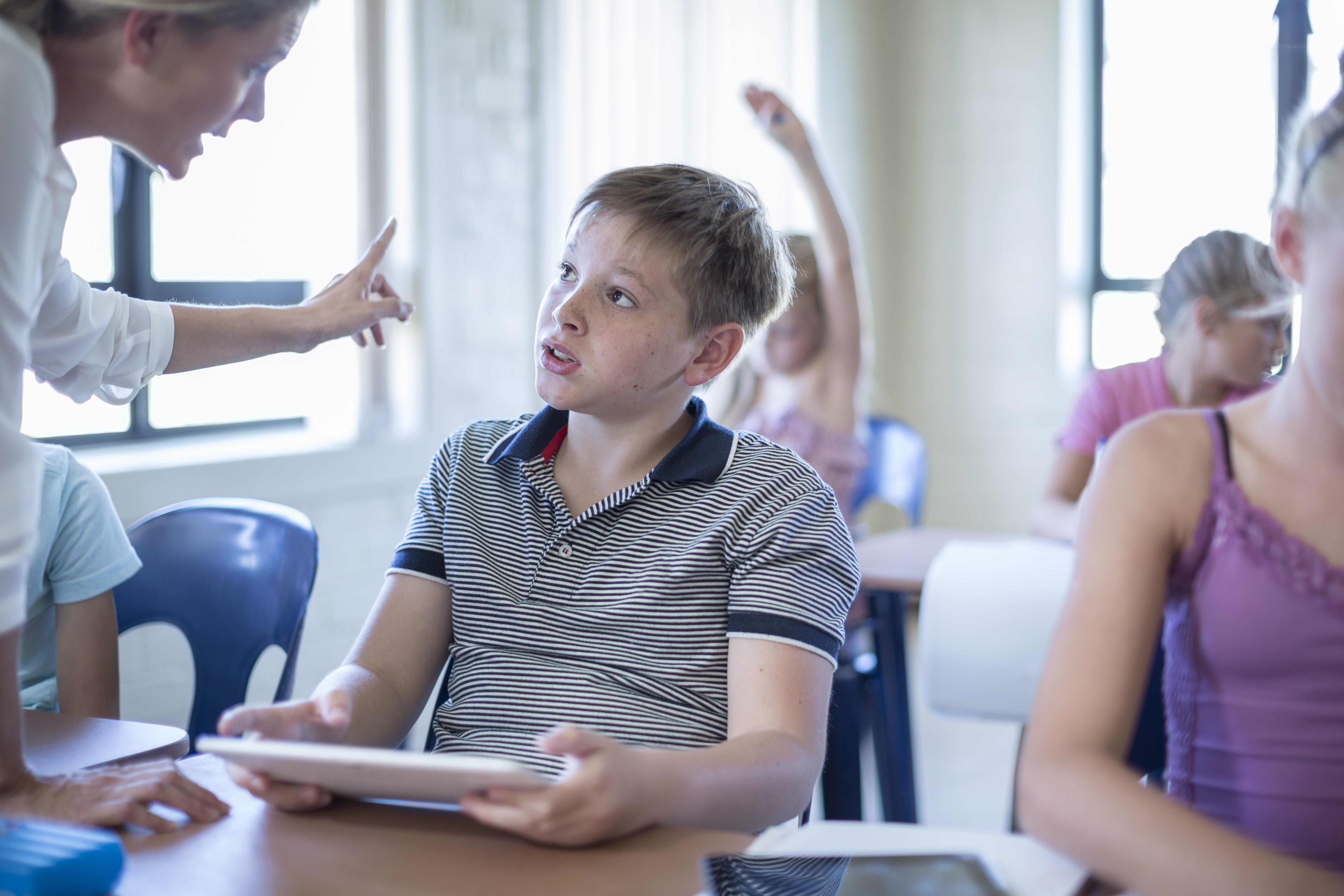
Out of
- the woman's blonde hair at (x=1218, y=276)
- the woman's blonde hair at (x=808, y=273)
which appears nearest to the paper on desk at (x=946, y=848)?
the woman's blonde hair at (x=1218, y=276)

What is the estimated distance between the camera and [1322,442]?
3.41ft

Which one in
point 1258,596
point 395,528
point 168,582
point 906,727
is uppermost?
point 1258,596

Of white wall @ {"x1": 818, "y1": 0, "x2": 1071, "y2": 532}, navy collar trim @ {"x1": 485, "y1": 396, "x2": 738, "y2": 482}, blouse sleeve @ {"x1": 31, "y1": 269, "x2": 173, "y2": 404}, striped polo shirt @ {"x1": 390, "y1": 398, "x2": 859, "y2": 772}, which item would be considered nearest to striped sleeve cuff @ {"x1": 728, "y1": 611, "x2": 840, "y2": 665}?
striped polo shirt @ {"x1": 390, "y1": 398, "x2": 859, "y2": 772}

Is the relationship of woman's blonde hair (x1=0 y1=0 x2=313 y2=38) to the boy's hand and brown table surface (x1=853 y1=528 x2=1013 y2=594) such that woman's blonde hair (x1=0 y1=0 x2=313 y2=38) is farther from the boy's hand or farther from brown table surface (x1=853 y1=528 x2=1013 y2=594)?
brown table surface (x1=853 y1=528 x2=1013 y2=594)

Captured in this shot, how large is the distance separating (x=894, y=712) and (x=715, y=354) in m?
1.42

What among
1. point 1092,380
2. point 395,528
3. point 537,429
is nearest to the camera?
point 537,429

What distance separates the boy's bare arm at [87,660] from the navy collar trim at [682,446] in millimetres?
614

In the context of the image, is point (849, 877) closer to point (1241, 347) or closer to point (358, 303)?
point (358, 303)

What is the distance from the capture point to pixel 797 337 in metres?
2.95

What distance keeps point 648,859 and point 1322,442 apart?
635mm

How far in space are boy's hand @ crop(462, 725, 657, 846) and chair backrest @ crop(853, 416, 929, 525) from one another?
224 centimetres

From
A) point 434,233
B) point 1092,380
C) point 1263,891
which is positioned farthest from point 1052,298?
point 1263,891

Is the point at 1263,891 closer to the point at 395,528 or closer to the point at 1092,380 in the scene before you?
the point at 1092,380

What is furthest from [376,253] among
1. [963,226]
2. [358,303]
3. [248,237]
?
[963,226]
